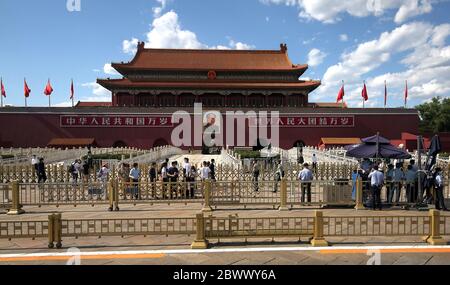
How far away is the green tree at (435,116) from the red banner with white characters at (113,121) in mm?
39227

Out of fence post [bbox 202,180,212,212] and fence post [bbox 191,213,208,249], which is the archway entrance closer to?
fence post [bbox 202,180,212,212]

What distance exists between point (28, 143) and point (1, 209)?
954 inches

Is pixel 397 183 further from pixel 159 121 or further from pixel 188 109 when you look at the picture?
pixel 159 121

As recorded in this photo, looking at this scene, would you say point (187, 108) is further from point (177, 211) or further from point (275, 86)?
point (177, 211)

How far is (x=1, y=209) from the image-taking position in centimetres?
884

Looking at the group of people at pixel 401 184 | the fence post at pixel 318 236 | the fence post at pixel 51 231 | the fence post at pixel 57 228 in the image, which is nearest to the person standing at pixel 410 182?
the group of people at pixel 401 184

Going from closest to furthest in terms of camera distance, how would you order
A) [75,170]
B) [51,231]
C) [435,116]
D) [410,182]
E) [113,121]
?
[51,231], [410,182], [75,170], [113,121], [435,116]

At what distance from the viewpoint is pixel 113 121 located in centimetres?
3036

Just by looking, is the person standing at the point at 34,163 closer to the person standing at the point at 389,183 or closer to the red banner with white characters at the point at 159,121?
the person standing at the point at 389,183

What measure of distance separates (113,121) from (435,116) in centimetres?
4757

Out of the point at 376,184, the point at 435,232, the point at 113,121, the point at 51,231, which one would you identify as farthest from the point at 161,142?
the point at 435,232

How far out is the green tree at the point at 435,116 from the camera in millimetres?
49094

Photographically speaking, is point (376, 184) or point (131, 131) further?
point (131, 131)

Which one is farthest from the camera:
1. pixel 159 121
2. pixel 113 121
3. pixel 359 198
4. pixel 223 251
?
pixel 159 121
